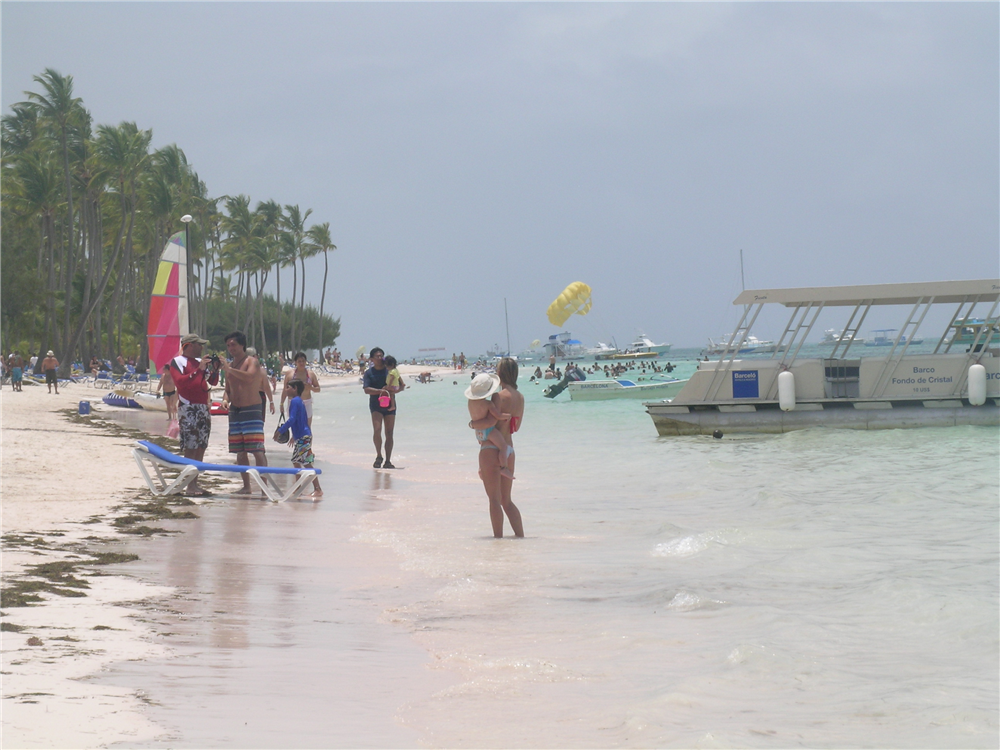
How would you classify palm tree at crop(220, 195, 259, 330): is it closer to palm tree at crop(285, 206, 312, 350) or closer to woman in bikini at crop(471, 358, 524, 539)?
palm tree at crop(285, 206, 312, 350)

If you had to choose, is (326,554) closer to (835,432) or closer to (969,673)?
(969,673)

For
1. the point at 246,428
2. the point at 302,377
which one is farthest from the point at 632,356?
the point at 246,428

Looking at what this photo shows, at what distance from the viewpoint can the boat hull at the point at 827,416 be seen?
16453 millimetres

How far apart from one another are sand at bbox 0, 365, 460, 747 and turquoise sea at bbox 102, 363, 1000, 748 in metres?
0.17

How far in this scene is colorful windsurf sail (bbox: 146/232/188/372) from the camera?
70.2 ft

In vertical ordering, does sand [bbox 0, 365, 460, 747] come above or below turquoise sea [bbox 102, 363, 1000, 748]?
above

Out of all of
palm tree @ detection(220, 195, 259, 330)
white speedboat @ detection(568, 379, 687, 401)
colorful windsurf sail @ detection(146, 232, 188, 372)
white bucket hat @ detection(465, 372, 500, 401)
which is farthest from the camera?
palm tree @ detection(220, 195, 259, 330)

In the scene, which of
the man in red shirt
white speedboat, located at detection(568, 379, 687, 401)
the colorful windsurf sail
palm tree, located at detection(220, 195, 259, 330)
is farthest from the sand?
palm tree, located at detection(220, 195, 259, 330)

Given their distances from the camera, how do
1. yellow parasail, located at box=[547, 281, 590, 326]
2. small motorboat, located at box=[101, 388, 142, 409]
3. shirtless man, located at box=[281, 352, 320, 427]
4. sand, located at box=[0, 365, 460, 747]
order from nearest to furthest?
sand, located at box=[0, 365, 460, 747] → shirtless man, located at box=[281, 352, 320, 427] → small motorboat, located at box=[101, 388, 142, 409] → yellow parasail, located at box=[547, 281, 590, 326]

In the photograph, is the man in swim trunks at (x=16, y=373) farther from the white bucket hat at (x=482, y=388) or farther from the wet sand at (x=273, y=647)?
the white bucket hat at (x=482, y=388)

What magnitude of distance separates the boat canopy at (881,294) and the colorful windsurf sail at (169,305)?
42.3 feet

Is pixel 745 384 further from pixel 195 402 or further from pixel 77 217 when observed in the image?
pixel 77 217

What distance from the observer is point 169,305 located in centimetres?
2144

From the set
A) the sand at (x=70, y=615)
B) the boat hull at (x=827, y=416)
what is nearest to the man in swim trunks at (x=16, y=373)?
the sand at (x=70, y=615)
